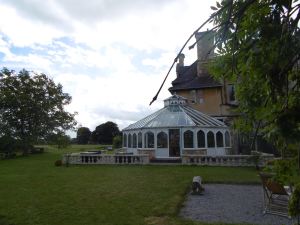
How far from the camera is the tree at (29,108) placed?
3488 cm

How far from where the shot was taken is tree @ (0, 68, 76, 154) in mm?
34875

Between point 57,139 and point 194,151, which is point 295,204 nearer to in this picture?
point 194,151

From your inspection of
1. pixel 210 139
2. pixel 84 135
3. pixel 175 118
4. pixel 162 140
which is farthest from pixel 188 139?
pixel 84 135

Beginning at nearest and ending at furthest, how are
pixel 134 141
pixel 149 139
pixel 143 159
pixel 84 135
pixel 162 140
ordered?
pixel 143 159
pixel 162 140
pixel 149 139
pixel 134 141
pixel 84 135

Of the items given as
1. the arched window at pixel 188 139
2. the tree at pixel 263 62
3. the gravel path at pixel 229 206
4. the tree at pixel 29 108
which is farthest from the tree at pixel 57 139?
the tree at pixel 263 62

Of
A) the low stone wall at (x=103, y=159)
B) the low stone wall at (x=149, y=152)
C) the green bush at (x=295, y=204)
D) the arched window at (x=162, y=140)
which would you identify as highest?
the arched window at (x=162, y=140)

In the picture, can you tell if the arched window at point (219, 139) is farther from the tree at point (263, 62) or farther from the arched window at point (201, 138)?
the tree at point (263, 62)

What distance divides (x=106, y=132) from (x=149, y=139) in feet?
168

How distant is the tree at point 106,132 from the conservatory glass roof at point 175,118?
4769 centimetres

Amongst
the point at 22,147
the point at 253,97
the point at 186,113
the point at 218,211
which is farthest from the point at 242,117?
the point at 22,147

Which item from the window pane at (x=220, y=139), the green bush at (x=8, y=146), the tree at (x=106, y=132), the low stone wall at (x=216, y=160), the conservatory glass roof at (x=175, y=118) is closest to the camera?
the low stone wall at (x=216, y=160)

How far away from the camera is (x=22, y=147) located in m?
35.5

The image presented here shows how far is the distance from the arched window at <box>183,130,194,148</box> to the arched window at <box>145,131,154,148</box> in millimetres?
2546

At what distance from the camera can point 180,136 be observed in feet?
74.9
